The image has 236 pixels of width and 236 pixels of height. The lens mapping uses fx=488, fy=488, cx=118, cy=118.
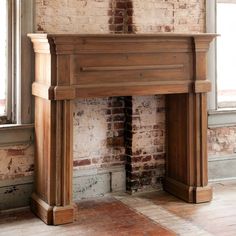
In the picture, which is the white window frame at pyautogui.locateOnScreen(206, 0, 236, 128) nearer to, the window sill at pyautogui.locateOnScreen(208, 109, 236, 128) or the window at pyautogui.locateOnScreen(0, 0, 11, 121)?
the window sill at pyautogui.locateOnScreen(208, 109, 236, 128)

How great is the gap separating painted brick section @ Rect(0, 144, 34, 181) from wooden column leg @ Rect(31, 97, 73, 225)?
302mm

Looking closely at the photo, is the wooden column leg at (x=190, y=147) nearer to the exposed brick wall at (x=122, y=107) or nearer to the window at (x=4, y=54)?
the exposed brick wall at (x=122, y=107)

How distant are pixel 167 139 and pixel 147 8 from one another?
4.37ft

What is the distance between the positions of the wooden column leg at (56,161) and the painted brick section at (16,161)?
302mm

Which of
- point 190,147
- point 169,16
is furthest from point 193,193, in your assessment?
point 169,16

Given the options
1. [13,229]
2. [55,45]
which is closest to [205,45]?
[55,45]

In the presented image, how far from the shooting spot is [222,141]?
5.31 metres

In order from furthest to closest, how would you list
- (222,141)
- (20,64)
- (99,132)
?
(222,141) < (99,132) < (20,64)

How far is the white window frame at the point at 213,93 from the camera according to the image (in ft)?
16.7

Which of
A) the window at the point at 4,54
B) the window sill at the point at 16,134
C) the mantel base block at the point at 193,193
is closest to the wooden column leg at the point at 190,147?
the mantel base block at the point at 193,193

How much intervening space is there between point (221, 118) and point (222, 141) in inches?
10.2

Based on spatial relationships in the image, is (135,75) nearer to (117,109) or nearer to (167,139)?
(117,109)

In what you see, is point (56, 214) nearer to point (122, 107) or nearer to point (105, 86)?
point (105, 86)

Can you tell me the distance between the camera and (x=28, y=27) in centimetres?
431
